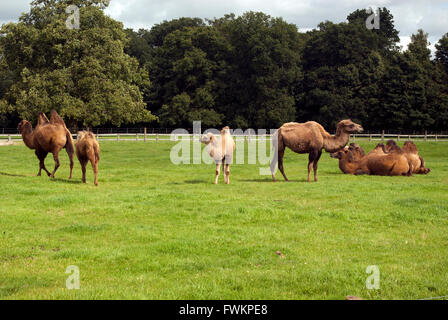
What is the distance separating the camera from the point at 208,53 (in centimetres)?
6869

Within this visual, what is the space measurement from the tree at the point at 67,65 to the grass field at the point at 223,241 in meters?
23.0

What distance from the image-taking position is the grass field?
602 centimetres

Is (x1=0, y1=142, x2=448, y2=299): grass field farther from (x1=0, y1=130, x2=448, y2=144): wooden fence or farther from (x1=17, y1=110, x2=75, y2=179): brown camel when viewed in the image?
(x1=0, y1=130, x2=448, y2=144): wooden fence

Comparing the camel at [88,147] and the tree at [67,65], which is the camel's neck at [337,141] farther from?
the tree at [67,65]

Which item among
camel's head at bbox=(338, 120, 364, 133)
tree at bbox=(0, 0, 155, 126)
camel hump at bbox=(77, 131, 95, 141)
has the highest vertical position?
tree at bbox=(0, 0, 155, 126)

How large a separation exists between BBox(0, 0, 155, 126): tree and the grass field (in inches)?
905

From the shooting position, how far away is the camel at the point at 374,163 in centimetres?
1852

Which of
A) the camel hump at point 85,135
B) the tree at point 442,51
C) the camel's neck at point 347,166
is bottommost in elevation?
the camel's neck at point 347,166

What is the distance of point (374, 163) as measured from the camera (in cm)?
1878

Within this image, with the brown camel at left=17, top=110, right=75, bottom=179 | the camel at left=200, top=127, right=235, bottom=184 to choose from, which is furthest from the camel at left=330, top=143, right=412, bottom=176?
the brown camel at left=17, top=110, right=75, bottom=179

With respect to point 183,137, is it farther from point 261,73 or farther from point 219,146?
point 219,146

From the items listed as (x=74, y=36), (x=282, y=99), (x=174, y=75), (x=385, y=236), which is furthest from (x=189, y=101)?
(x=385, y=236)

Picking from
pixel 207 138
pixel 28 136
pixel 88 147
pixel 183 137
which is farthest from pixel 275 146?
pixel 183 137

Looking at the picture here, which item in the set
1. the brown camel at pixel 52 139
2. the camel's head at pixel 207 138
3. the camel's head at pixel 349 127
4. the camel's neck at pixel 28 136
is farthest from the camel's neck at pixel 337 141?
the camel's neck at pixel 28 136
